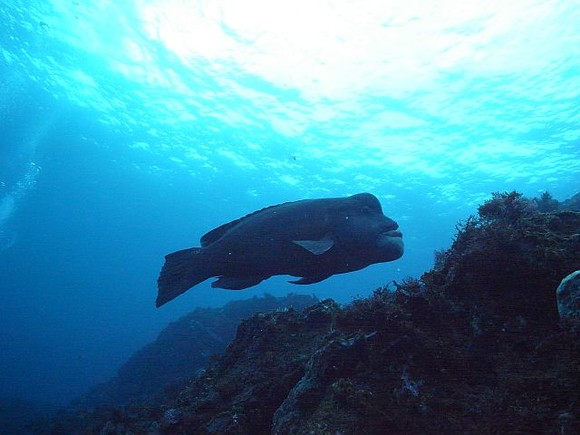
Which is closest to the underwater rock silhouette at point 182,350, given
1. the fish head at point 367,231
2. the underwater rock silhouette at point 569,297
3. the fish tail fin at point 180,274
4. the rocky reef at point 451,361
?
the fish tail fin at point 180,274

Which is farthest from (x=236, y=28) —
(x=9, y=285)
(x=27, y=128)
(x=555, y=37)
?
(x=9, y=285)

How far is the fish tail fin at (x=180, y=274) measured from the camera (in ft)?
16.9

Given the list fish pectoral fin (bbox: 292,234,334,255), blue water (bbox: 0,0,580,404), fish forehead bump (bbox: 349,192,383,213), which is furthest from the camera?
blue water (bbox: 0,0,580,404)

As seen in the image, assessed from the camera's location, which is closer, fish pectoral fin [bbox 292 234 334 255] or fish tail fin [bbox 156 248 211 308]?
fish pectoral fin [bbox 292 234 334 255]

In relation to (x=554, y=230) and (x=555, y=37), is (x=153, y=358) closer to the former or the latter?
(x=554, y=230)

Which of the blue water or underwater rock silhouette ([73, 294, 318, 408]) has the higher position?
the blue water

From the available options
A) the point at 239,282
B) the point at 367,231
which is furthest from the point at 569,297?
the point at 239,282

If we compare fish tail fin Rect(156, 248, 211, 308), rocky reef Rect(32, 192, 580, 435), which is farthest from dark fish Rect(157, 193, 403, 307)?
rocky reef Rect(32, 192, 580, 435)

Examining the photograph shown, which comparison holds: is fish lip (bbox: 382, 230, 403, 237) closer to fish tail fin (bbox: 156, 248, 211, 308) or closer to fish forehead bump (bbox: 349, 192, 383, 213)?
fish forehead bump (bbox: 349, 192, 383, 213)

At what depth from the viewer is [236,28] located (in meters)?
19.2

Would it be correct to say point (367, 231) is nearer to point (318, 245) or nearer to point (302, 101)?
point (318, 245)

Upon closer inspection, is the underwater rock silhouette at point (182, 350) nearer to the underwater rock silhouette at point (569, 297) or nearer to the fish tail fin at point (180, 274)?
the fish tail fin at point (180, 274)

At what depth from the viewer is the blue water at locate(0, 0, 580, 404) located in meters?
17.1

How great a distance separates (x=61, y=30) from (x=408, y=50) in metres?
24.3
